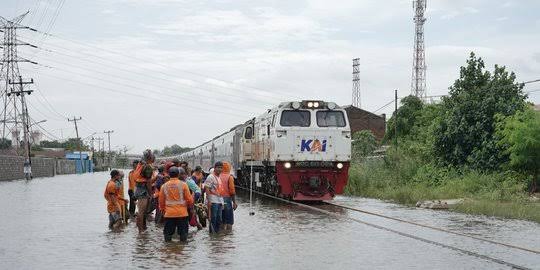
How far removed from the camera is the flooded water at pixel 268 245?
1121 centimetres

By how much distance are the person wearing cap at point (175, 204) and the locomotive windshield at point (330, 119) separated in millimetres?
11840

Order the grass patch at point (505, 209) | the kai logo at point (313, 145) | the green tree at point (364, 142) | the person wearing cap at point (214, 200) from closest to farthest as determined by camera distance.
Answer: the person wearing cap at point (214, 200) → the grass patch at point (505, 209) → the kai logo at point (313, 145) → the green tree at point (364, 142)

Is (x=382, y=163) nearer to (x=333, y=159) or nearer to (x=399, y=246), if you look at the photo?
(x=333, y=159)

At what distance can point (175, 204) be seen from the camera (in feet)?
45.0

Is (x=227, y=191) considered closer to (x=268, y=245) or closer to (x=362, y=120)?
(x=268, y=245)

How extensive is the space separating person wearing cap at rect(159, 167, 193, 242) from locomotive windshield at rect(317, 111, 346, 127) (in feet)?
38.8

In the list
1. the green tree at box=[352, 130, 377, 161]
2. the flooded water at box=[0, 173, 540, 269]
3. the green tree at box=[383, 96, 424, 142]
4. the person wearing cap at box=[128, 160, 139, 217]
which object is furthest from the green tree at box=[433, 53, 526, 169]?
the green tree at box=[352, 130, 377, 161]

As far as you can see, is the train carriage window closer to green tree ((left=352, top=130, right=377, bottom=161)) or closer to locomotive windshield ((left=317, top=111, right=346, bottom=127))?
locomotive windshield ((left=317, top=111, right=346, bottom=127))

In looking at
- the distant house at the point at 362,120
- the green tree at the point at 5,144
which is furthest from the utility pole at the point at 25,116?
the distant house at the point at 362,120

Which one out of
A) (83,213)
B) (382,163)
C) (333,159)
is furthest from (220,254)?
(382,163)

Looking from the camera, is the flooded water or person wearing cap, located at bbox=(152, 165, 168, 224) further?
person wearing cap, located at bbox=(152, 165, 168, 224)

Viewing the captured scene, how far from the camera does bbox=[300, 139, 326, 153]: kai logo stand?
2470 cm

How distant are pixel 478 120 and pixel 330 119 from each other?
32.4 feet

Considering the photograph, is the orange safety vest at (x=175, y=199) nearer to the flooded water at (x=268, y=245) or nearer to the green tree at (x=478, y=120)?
the flooded water at (x=268, y=245)
